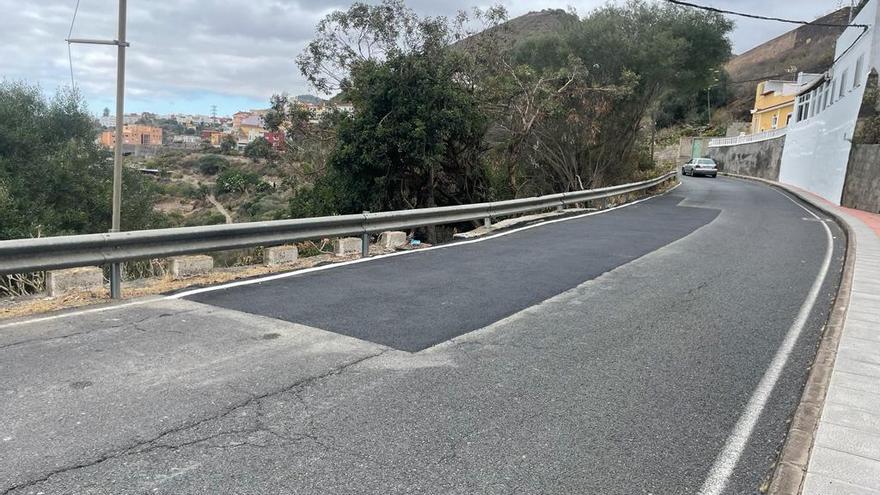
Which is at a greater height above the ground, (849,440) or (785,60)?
(785,60)

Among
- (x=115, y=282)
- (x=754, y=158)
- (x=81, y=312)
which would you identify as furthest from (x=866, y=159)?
(x=754, y=158)

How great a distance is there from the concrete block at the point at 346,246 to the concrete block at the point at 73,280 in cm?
357

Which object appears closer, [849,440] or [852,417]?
[849,440]

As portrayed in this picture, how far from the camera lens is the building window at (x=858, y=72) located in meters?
23.7

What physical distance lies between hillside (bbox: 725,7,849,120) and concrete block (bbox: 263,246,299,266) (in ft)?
217

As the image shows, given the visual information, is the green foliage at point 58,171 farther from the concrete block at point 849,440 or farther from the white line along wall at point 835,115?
the white line along wall at point 835,115

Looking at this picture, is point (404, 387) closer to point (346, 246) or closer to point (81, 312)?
point (81, 312)

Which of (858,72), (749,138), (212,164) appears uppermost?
(858,72)

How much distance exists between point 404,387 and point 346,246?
5528mm

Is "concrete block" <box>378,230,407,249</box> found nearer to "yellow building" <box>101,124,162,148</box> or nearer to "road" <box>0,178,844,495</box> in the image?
"road" <box>0,178,844,495</box>

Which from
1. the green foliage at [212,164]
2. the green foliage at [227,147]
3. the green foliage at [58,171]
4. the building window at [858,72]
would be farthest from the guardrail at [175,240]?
the green foliage at [227,147]

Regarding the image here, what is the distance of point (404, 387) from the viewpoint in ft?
13.9

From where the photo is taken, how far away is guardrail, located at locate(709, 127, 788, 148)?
149ft

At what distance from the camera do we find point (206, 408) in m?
3.78
